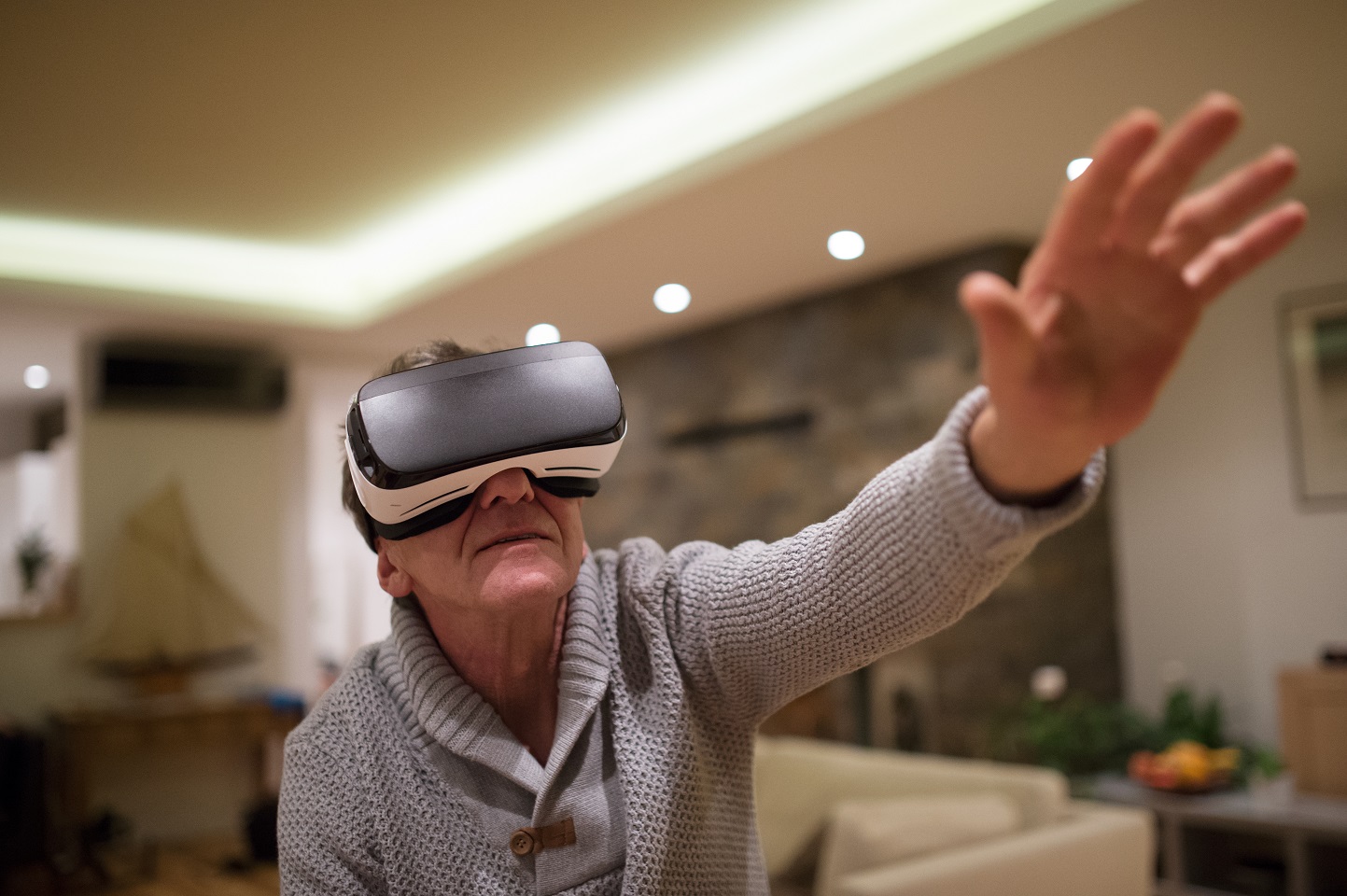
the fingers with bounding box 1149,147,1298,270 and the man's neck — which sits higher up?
the fingers with bounding box 1149,147,1298,270

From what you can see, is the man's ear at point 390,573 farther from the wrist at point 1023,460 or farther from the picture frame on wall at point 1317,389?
the picture frame on wall at point 1317,389

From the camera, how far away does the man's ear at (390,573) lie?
1.01 metres

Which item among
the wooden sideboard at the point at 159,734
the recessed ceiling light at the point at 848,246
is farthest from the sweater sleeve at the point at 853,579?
the wooden sideboard at the point at 159,734

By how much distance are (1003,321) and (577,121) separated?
3.37 meters

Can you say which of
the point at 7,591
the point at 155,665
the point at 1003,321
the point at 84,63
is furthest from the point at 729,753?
the point at 7,591

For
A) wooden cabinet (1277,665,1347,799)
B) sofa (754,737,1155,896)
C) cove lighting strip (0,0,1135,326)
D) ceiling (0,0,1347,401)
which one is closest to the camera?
sofa (754,737,1155,896)

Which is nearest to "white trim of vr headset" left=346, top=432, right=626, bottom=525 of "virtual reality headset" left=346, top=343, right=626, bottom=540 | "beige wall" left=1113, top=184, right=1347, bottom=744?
"virtual reality headset" left=346, top=343, right=626, bottom=540

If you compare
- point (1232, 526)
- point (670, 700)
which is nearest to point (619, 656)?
point (670, 700)

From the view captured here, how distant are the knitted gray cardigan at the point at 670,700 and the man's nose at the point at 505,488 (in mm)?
143

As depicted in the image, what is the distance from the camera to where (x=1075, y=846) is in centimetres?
238

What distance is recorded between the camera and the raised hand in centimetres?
56

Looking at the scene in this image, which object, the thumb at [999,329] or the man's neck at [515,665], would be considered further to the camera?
the man's neck at [515,665]

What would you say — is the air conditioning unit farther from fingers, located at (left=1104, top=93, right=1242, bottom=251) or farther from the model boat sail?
fingers, located at (left=1104, top=93, right=1242, bottom=251)

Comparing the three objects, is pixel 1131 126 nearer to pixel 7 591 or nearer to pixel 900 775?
pixel 900 775
